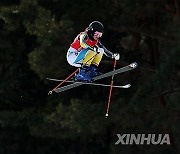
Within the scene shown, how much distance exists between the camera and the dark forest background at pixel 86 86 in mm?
12203

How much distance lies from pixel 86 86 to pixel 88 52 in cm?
1179

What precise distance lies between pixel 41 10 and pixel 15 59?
7.92 m

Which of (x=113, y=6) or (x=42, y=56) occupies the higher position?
(x=113, y=6)

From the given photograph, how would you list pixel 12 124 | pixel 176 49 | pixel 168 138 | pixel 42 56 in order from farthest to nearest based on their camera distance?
pixel 12 124 < pixel 168 138 < pixel 176 49 < pixel 42 56

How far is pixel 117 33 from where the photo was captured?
1736 centimetres

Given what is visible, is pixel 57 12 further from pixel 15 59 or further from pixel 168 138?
pixel 168 138

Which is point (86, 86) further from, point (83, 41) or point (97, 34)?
point (97, 34)

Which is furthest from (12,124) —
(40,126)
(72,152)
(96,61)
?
(96,61)

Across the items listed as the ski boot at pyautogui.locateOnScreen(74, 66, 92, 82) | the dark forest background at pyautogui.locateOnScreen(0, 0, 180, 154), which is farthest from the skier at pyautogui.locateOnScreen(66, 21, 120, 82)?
the dark forest background at pyautogui.locateOnScreen(0, 0, 180, 154)

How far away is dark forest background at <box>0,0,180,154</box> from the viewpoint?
12.2m

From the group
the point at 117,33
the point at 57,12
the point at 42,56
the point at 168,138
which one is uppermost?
the point at 117,33

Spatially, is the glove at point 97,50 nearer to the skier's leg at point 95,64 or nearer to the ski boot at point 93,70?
the skier's leg at point 95,64

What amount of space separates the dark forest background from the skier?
4.13 meters

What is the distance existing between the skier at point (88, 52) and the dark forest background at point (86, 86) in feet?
13.6
